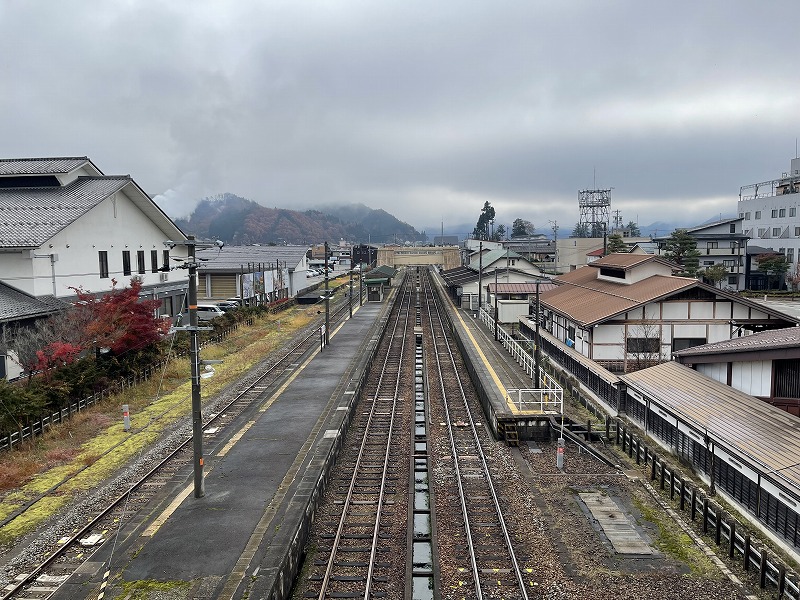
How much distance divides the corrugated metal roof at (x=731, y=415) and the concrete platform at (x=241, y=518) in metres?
9.61

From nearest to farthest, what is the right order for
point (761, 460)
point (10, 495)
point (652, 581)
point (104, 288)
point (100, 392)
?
point (652, 581), point (761, 460), point (10, 495), point (100, 392), point (104, 288)

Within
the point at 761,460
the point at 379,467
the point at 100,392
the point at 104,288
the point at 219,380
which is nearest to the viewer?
the point at 761,460

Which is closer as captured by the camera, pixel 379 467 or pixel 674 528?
pixel 674 528

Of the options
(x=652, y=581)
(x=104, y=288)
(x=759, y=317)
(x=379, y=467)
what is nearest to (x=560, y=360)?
(x=759, y=317)

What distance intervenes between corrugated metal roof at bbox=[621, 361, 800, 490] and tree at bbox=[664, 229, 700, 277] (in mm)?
40900

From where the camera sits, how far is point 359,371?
1025 inches

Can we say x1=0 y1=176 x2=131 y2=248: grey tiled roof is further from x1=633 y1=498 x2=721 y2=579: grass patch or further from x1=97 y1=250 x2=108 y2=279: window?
x1=633 y1=498 x2=721 y2=579: grass patch

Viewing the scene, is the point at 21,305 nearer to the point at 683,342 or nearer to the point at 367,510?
the point at 367,510

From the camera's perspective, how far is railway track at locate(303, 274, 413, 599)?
10.7 m

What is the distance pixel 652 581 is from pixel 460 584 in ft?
11.6

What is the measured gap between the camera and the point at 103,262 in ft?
96.8

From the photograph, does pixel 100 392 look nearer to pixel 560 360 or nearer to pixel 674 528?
pixel 674 528

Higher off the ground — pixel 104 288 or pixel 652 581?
pixel 104 288

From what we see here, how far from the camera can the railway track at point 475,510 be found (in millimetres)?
10734
